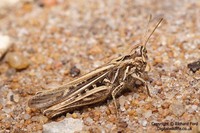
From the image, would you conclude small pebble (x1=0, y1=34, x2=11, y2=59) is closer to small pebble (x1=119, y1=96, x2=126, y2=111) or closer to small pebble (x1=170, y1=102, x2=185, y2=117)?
small pebble (x1=119, y1=96, x2=126, y2=111)

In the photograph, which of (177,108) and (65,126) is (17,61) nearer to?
(65,126)

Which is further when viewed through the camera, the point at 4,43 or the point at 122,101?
the point at 4,43

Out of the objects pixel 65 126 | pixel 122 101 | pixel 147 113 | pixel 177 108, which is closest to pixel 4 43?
pixel 65 126

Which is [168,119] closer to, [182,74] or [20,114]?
[182,74]

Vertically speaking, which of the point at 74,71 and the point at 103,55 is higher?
the point at 103,55

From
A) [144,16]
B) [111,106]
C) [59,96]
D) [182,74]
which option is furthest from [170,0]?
[59,96]
